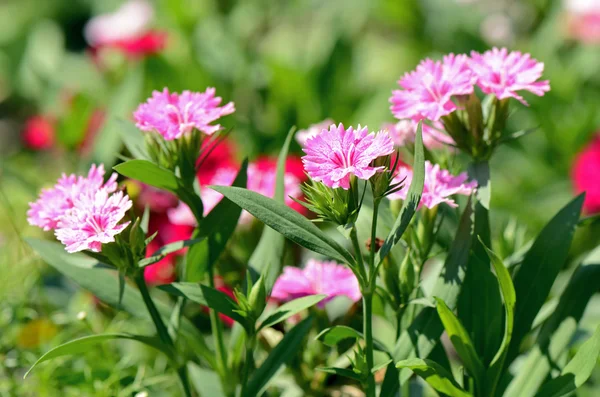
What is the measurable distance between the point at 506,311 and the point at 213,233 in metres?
0.26

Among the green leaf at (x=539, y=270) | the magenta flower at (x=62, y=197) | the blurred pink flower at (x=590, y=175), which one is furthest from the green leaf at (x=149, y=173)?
the blurred pink flower at (x=590, y=175)

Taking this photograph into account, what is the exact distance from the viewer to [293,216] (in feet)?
1.82

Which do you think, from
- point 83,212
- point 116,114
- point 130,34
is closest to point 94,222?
point 83,212

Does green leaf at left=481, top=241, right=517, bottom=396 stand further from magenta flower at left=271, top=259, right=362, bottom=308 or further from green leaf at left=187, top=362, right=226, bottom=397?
green leaf at left=187, top=362, right=226, bottom=397

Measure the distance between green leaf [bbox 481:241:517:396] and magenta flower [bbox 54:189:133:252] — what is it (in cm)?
27

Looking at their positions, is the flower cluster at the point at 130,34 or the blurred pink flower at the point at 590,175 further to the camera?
the flower cluster at the point at 130,34

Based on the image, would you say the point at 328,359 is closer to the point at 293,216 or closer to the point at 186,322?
the point at 186,322

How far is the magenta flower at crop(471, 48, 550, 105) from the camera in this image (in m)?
0.62

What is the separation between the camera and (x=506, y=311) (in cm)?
60

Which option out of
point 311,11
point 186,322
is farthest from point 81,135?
point 311,11

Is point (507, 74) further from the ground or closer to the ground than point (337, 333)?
further from the ground

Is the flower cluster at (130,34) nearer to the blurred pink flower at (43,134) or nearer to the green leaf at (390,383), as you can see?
the blurred pink flower at (43,134)

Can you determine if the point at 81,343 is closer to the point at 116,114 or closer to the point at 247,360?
the point at 247,360

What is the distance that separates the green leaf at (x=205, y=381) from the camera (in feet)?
2.42
